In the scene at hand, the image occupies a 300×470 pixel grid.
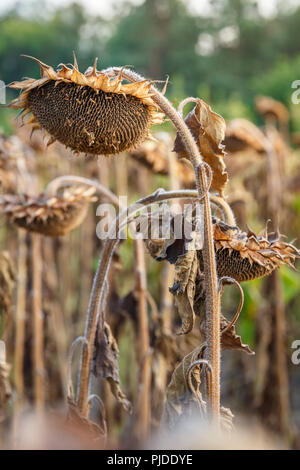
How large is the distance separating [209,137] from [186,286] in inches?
8.1

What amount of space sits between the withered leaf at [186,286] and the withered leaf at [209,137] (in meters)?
0.13

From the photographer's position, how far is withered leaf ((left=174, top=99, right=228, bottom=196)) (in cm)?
74

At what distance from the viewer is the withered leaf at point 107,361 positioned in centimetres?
86

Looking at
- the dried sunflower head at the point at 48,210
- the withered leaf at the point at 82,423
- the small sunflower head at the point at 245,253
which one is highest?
the dried sunflower head at the point at 48,210

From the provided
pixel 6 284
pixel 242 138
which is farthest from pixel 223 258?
pixel 242 138

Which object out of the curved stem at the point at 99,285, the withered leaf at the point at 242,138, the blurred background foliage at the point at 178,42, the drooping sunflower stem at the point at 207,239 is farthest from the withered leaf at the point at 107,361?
the blurred background foliage at the point at 178,42

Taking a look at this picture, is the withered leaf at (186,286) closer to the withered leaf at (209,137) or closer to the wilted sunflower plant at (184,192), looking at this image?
the wilted sunflower plant at (184,192)

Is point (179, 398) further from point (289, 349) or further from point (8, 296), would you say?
point (289, 349)

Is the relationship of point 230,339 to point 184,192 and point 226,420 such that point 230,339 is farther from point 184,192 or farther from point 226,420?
point 184,192

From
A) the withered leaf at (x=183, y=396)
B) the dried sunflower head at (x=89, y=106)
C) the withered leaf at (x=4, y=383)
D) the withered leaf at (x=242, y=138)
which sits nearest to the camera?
the dried sunflower head at (x=89, y=106)

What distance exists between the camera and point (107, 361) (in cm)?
87

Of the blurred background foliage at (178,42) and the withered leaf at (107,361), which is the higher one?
the blurred background foliage at (178,42)

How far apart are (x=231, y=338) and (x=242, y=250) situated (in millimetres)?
143

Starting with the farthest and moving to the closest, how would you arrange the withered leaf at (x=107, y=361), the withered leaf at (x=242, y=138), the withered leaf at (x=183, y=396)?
the withered leaf at (x=242, y=138) < the withered leaf at (x=107, y=361) < the withered leaf at (x=183, y=396)
